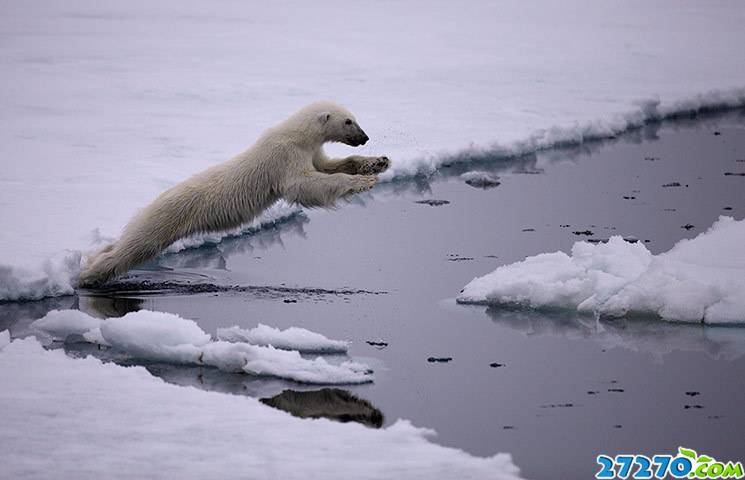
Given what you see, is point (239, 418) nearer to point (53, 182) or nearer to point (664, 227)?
point (664, 227)

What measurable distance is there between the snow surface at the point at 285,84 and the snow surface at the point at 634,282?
2.63 metres

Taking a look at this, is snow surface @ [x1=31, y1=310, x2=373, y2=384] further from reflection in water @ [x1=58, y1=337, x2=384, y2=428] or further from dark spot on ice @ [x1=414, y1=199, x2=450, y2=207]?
dark spot on ice @ [x1=414, y1=199, x2=450, y2=207]

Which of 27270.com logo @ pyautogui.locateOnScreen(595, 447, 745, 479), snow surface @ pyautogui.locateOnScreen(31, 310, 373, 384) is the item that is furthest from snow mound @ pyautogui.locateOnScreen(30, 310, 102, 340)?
27270.com logo @ pyautogui.locateOnScreen(595, 447, 745, 479)

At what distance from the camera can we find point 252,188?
7.54 m

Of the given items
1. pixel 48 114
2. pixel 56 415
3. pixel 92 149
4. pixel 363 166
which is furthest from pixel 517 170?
pixel 56 415

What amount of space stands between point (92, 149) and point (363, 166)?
4203mm

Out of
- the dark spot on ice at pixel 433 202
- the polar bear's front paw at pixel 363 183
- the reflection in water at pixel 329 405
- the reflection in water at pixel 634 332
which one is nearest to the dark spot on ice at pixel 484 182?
the dark spot on ice at pixel 433 202

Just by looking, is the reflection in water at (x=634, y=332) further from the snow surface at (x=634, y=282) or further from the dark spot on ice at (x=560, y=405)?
the dark spot on ice at (x=560, y=405)

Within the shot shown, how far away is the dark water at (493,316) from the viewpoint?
5051 millimetres

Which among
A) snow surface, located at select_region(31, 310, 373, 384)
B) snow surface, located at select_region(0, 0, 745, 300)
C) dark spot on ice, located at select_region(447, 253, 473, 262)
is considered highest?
snow surface, located at select_region(0, 0, 745, 300)

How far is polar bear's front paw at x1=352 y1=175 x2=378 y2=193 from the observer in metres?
7.35

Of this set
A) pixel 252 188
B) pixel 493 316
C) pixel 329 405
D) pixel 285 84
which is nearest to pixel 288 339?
pixel 329 405

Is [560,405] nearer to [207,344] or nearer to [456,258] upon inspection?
[207,344]

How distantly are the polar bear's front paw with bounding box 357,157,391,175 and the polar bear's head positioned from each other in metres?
0.19
